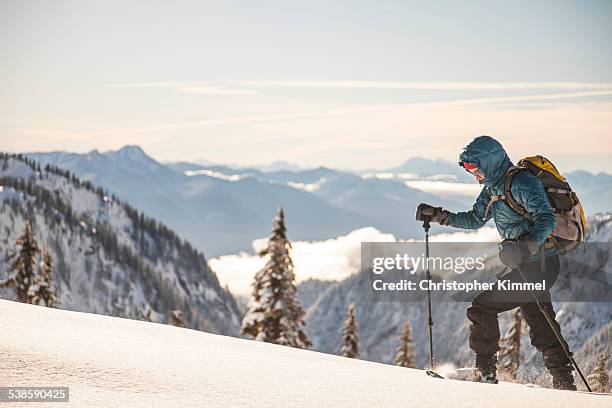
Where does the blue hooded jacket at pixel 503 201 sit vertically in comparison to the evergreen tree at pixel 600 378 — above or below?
above

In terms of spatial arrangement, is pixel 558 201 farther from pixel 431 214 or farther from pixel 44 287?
pixel 44 287

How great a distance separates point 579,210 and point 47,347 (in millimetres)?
5768

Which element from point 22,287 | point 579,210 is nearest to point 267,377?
point 579,210

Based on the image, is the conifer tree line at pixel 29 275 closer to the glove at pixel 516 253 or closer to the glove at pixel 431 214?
the glove at pixel 431 214

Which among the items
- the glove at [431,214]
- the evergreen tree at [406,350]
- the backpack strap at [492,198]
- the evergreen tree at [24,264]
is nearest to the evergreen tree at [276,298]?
the evergreen tree at [406,350]

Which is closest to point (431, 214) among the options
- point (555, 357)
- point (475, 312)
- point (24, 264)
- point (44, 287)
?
point (475, 312)

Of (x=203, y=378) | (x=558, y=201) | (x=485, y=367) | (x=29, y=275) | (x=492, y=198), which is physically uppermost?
(x=29, y=275)

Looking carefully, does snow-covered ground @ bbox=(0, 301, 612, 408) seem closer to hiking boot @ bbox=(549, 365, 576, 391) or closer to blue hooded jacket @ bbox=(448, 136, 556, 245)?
hiking boot @ bbox=(549, 365, 576, 391)

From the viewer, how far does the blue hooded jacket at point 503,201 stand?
639 centimetres

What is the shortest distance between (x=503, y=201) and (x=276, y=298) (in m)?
19.4

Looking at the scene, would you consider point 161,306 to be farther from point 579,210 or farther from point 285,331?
point 579,210

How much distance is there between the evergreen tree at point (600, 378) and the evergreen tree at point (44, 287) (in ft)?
106

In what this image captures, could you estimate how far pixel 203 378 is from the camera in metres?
5.02

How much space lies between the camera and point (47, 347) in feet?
18.0
